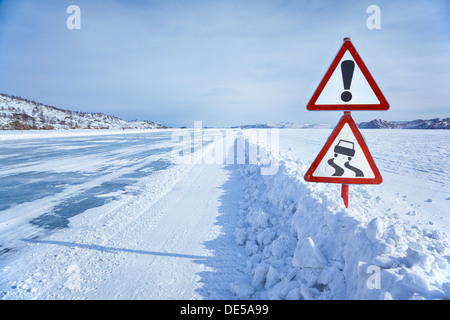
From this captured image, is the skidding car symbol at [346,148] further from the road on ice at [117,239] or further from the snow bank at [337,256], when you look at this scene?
the road on ice at [117,239]

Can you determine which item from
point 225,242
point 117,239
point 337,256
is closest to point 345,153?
point 337,256

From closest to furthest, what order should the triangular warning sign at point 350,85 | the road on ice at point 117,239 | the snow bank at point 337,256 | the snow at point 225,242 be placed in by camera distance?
the snow bank at point 337,256 → the snow at point 225,242 → the triangular warning sign at point 350,85 → the road on ice at point 117,239

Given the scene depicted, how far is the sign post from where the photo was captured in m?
2.32

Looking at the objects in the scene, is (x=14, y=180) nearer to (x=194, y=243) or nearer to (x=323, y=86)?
(x=194, y=243)

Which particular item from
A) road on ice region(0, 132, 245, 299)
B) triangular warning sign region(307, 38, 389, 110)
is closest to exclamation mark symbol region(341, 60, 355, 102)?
triangular warning sign region(307, 38, 389, 110)

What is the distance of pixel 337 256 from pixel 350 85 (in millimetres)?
1729

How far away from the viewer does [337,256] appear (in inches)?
90.8

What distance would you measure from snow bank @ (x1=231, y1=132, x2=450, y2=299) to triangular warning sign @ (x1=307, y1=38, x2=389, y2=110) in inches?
45.3

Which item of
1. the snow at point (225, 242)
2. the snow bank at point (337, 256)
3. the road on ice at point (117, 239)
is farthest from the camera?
the road on ice at point (117, 239)

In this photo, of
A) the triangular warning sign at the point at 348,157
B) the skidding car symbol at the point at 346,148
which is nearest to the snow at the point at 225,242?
the triangular warning sign at the point at 348,157

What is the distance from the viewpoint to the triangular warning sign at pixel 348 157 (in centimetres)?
235

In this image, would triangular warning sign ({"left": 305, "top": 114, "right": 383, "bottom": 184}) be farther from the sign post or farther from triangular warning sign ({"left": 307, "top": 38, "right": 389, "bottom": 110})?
triangular warning sign ({"left": 307, "top": 38, "right": 389, "bottom": 110})

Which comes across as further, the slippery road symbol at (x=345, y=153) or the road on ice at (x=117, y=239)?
the road on ice at (x=117, y=239)

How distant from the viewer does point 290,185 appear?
449cm
